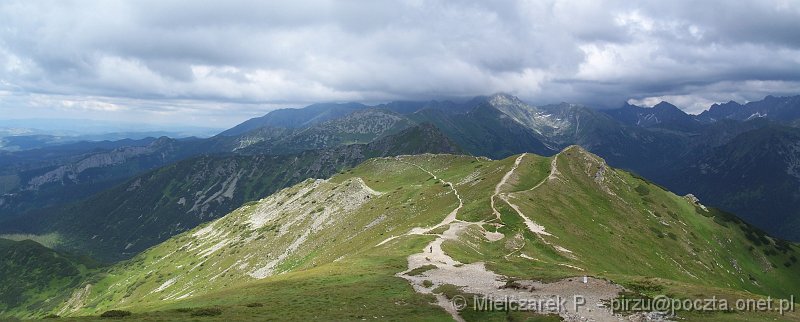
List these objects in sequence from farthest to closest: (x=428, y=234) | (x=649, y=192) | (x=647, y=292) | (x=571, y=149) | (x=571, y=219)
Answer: (x=571, y=149) → (x=649, y=192) → (x=571, y=219) → (x=428, y=234) → (x=647, y=292)

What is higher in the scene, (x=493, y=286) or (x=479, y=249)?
(x=493, y=286)

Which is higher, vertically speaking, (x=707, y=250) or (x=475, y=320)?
(x=475, y=320)

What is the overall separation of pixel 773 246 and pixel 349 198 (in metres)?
153

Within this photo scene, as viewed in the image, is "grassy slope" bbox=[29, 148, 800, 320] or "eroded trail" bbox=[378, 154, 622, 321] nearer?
"eroded trail" bbox=[378, 154, 622, 321]

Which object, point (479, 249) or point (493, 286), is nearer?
point (493, 286)

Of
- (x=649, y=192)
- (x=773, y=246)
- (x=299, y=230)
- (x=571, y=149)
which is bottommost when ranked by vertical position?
(x=773, y=246)

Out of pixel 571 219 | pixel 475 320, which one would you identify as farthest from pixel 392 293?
pixel 571 219

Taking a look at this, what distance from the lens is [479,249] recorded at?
8331cm

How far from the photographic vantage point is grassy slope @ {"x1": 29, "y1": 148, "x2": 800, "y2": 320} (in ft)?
171

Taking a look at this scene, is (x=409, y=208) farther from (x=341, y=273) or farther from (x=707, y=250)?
(x=707, y=250)

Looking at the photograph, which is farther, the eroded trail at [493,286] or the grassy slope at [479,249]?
the grassy slope at [479,249]

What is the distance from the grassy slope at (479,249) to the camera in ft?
171

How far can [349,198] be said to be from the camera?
6978 inches

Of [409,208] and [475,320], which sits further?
[409,208]
